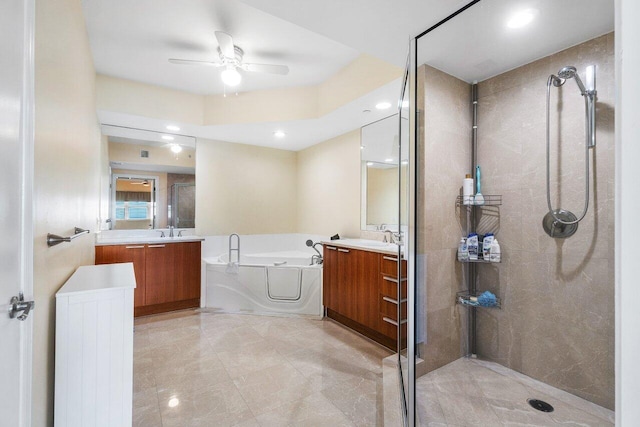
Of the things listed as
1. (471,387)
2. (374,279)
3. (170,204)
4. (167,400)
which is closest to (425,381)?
(471,387)

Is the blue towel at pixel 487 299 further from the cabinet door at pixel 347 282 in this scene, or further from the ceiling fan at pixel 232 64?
the ceiling fan at pixel 232 64

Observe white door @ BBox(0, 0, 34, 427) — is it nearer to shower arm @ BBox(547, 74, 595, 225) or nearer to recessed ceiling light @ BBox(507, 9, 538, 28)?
recessed ceiling light @ BBox(507, 9, 538, 28)

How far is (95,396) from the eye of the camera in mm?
1356

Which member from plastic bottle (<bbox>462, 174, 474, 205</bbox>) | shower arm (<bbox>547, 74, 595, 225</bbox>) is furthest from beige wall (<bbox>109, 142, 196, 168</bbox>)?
shower arm (<bbox>547, 74, 595, 225</bbox>)

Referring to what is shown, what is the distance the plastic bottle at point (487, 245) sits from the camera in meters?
2.04

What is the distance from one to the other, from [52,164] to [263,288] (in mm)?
2535

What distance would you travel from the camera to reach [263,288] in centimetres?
352

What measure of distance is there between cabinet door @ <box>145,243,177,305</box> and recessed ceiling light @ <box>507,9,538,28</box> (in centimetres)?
377

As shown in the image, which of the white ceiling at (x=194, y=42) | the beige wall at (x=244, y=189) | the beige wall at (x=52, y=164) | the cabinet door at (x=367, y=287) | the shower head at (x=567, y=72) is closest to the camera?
the beige wall at (x=52, y=164)

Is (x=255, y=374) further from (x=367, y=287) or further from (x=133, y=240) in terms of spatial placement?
(x=133, y=240)

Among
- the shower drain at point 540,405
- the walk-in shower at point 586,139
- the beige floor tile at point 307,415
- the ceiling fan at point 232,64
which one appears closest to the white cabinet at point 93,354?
the beige floor tile at point 307,415

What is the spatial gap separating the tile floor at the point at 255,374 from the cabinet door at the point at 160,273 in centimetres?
32

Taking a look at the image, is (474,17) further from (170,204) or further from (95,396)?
(170,204)

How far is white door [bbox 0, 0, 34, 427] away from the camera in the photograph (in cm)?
83
